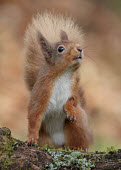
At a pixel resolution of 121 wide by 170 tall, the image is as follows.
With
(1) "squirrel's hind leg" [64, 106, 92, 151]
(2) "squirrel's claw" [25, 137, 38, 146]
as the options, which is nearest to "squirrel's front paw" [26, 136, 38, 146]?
(2) "squirrel's claw" [25, 137, 38, 146]

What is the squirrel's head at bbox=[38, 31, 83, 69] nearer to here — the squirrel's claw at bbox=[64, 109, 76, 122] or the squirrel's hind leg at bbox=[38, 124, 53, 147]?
the squirrel's claw at bbox=[64, 109, 76, 122]

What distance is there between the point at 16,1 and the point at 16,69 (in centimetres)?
204

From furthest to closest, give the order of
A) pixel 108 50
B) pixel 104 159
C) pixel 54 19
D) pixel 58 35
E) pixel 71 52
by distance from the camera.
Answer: pixel 108 50, pixel 54 19, pixel 58 35, pixel 71 52, pixel 104 159

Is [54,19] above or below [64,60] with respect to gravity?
above

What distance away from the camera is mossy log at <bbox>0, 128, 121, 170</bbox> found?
2.10 meters

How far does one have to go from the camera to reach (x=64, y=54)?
3104 mm

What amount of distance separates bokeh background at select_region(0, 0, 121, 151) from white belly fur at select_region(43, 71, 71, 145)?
2746 mm

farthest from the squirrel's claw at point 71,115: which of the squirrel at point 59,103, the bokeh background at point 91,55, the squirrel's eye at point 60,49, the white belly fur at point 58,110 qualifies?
the bokeh background at point 91,55

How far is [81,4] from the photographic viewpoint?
8859mm

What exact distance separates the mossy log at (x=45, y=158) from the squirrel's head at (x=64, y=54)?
973mm

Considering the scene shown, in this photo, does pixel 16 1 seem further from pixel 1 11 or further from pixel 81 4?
pixel 81 4

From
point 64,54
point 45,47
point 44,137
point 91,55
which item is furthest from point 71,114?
point 91,55

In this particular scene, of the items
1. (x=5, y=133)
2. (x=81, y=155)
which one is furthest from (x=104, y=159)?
(x=5, y=133)

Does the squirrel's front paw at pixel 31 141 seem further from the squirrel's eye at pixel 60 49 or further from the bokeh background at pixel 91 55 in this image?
the bokeh background at pixel 91 55
